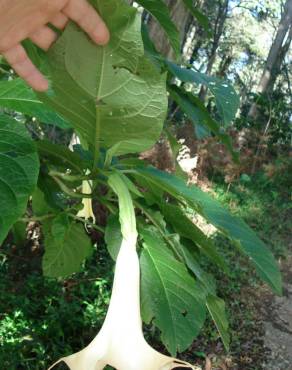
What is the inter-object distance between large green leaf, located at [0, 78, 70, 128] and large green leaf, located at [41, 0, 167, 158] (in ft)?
0.42

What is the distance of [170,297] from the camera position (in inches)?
30.5

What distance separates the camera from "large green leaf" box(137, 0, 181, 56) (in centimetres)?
107

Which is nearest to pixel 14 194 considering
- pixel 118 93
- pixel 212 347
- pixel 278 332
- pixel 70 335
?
pixel 118 93

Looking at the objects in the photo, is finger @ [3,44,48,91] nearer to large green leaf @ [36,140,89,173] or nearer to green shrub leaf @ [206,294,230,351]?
large green leaf @ [36,140,89,173]

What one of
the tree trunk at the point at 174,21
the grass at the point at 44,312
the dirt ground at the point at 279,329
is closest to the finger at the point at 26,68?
the tree trunk at the point at 174,21

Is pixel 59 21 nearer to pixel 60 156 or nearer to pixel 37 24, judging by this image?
pixel 37 24

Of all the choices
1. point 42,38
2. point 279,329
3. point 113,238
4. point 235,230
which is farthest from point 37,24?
point 279,329

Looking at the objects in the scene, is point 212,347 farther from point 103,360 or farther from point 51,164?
point 103,360

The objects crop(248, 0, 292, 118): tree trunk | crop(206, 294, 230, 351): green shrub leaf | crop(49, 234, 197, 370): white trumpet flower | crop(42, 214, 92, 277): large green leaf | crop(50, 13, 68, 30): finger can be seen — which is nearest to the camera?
crop(49, 234, 197, 370): white trumpet flower

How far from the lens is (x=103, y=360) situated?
0.53 m

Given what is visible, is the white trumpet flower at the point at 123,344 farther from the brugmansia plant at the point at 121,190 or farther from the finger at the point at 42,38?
the finger at the point at 42,38

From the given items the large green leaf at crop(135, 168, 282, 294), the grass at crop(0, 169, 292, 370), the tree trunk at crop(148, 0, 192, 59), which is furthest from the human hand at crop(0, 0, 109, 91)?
the grass at crop(0, 169, 292, 370)

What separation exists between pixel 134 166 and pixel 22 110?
0.70 ft

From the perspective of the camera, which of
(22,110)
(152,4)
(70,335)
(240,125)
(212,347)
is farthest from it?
(240,125)
